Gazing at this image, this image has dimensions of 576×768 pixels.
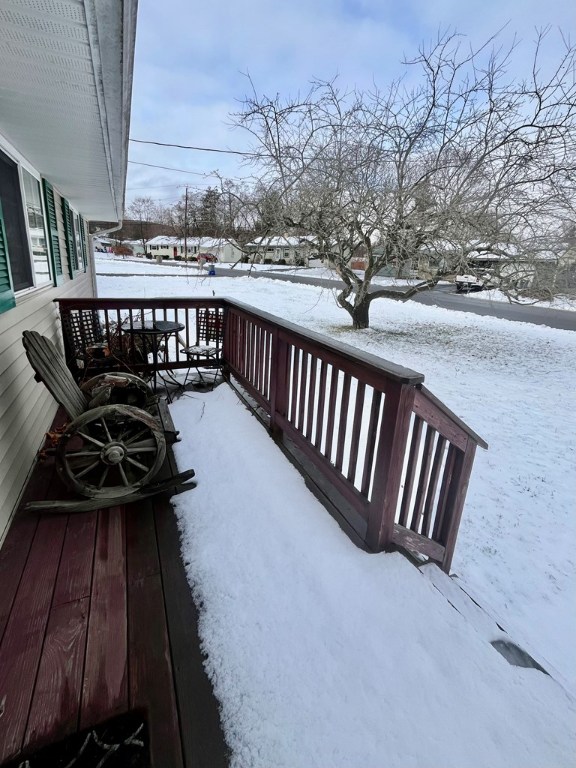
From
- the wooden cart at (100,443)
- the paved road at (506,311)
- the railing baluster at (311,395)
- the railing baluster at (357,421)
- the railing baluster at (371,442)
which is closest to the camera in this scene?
the railing baluster at (371,442)

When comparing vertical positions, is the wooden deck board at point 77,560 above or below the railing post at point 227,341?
below

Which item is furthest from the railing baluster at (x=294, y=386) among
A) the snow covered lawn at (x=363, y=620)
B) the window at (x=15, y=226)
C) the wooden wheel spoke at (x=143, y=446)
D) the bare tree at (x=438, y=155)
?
the bare tree at (x=438, y=155)

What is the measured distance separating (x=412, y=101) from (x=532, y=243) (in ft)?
11.1

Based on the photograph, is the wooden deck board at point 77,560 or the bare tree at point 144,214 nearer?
the wooden deck board at point 77,560

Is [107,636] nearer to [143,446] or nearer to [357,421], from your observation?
[143,446]

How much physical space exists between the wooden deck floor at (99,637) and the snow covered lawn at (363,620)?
106mm

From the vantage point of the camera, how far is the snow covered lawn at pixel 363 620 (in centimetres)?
121

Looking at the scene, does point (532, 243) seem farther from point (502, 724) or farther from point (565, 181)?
point (502, 724)

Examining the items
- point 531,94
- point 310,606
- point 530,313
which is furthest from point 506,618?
point 530,313

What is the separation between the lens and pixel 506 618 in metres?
2.11

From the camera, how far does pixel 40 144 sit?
2.96 m

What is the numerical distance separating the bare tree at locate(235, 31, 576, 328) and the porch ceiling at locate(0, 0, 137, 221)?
4856 millimetres

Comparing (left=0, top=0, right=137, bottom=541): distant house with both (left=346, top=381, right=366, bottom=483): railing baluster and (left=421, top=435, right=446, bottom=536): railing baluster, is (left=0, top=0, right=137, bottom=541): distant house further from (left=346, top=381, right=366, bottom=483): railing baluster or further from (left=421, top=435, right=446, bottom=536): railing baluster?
(left=421, top=435, right=446, bottom=536): railing baluster

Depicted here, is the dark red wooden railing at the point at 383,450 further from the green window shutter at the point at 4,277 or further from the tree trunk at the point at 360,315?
the tree trunk at the point at 360,315
